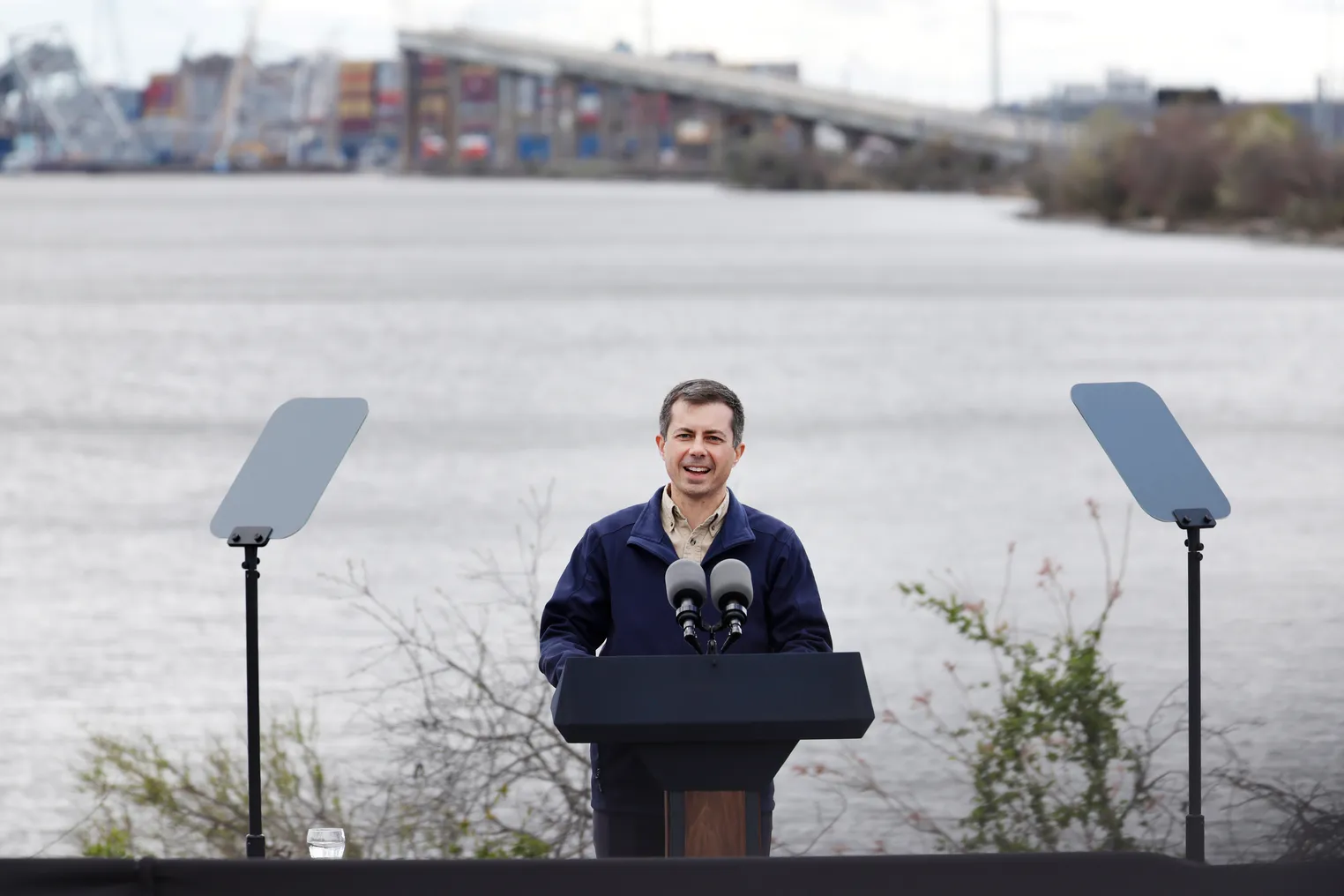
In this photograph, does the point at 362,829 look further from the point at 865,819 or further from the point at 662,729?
the point at 662,729

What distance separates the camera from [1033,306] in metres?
42.4

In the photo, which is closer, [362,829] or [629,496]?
[362,829]

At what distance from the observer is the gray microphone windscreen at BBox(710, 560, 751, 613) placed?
115 inches

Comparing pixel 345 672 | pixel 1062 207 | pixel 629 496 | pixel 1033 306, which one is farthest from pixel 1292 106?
pixel 345 672

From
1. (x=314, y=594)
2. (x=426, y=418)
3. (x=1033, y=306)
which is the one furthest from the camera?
(x=1033, y=306)

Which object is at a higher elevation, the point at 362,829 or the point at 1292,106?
the point at 1292,106

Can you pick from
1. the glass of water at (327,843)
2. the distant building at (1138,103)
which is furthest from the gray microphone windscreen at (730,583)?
the distant building at (1138,103)

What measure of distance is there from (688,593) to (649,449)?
18.6 meters

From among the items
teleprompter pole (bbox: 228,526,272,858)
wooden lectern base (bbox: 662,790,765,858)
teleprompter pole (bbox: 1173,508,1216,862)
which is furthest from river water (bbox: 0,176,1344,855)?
wooden lectern base (bbox: 662,790,765,858)

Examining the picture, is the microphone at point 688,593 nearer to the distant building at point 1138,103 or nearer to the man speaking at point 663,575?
the man speaking at point 663,575

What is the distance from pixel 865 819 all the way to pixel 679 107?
10121 centimetres

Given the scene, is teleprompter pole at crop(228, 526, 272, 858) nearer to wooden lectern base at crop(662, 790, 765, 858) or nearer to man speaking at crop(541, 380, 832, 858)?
man speaking at crop(541, 380, 832, 858)

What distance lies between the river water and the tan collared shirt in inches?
149

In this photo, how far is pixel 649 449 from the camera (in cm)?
2152
